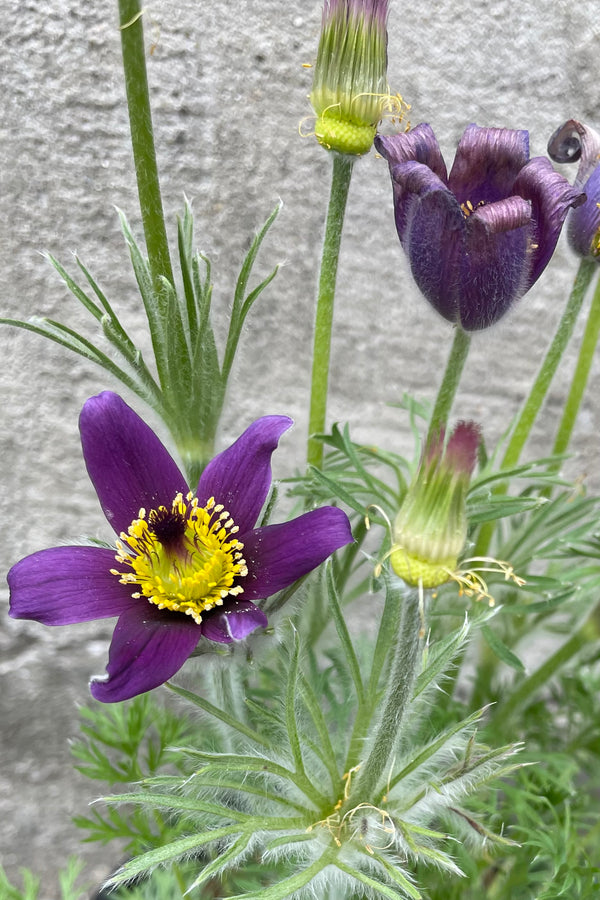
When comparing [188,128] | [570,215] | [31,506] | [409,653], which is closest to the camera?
[409,653]

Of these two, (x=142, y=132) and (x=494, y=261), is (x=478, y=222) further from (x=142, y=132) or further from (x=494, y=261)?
(x=142, y=132)

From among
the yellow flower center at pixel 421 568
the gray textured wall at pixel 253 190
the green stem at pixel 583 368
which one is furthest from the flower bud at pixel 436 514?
the green stem at pixel 583 368

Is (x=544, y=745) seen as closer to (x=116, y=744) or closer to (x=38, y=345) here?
(x=116, y=744)

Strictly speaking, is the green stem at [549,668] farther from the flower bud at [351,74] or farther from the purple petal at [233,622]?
the flower bud at [351,74]

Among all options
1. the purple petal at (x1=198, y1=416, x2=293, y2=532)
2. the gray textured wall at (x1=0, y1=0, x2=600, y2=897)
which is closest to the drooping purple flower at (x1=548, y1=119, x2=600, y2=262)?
the gray textured wall at (x1=0, y1=0, x2=600, y2=897)

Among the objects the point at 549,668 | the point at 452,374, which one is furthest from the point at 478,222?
the point at 549,668

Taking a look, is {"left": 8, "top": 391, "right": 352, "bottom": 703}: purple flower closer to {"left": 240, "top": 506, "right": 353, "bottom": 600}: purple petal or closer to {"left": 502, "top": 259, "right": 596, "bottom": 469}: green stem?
{"left": 240, "top": 506, "right": 353, "bottom": 600}: purple petal

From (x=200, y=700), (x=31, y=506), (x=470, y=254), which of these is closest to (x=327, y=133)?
(x=470, y=254)
